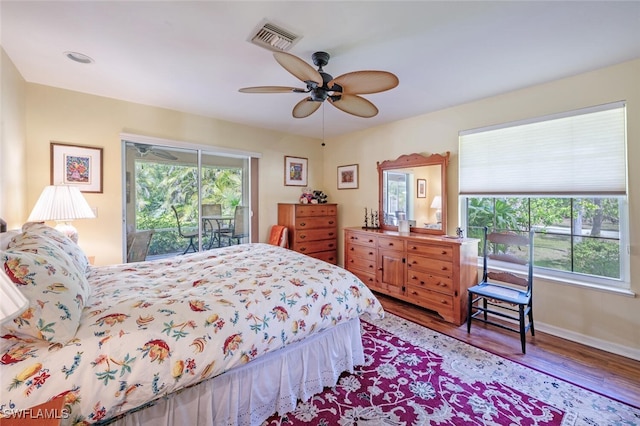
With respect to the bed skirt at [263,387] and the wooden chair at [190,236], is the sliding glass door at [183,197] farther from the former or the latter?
the bed skirt at [263,387]

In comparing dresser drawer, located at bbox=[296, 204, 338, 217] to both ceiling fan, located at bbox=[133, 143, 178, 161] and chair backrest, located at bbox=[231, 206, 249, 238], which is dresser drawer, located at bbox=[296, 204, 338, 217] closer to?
chair backrest, located at bbox=[231, 206, 249, 238]

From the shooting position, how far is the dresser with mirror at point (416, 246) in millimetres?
2881

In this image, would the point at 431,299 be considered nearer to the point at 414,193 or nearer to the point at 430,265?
the point at 430,265

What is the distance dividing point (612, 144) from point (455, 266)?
1.70 metres

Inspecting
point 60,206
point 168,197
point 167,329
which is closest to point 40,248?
point 167,329

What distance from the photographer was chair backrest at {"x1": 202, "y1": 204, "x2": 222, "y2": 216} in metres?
3.79

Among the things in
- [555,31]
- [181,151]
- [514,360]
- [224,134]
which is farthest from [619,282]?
[181,151]

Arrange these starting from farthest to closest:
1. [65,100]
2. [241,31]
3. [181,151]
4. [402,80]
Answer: [181,151], [65,100], [402,80], [241,31]

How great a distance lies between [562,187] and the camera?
2.57 metres

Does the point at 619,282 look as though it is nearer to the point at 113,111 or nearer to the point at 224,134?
the point at 224,134

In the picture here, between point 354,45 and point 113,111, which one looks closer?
point 354,45

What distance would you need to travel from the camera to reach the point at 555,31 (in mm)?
1817

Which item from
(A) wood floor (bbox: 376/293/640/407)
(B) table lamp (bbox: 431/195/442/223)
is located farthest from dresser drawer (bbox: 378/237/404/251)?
(A) wood floor (bbox: 376/293/640/407)

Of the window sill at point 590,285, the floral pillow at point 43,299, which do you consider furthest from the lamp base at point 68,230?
the window sill at point 590,285
